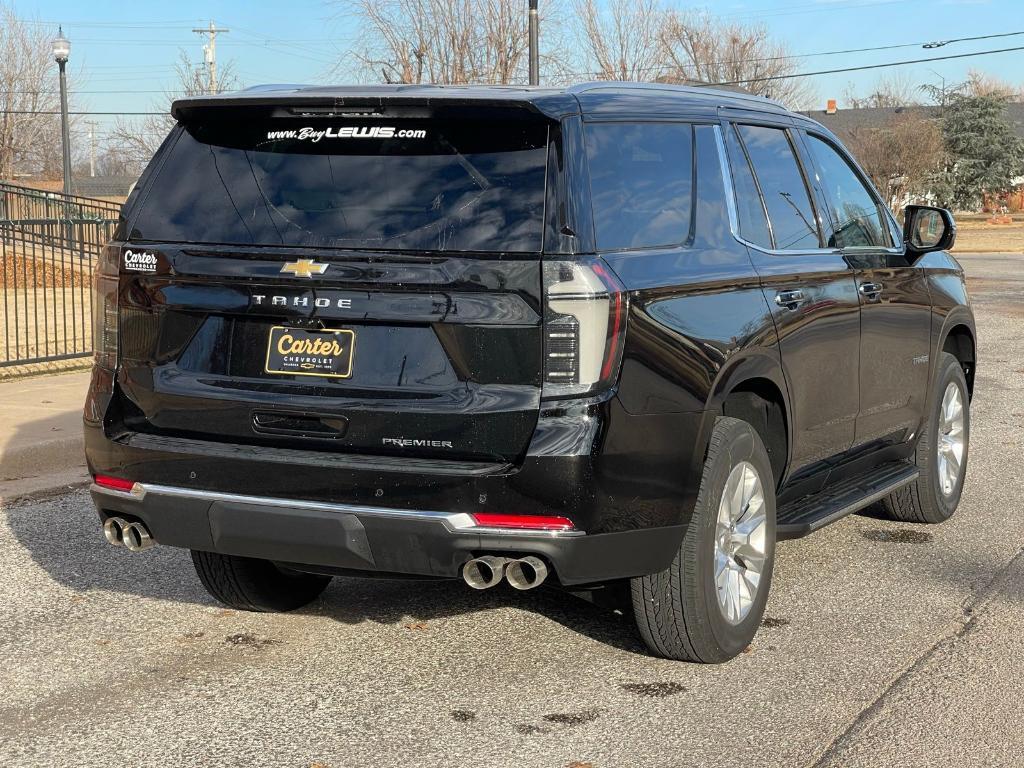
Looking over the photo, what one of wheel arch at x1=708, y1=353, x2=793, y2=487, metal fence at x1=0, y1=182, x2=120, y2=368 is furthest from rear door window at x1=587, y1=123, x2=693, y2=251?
metal fence at x1=0, y1=182, x2=120, y2=368

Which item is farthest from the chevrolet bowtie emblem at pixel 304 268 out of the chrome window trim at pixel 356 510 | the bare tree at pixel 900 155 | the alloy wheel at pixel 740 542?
the bare tree at pixel 900 155

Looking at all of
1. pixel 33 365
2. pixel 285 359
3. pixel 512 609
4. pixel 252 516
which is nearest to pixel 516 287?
pixel 285 359

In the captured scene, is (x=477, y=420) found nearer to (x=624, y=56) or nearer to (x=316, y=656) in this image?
(x=316, y=656)

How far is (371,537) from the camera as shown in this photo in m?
4.17

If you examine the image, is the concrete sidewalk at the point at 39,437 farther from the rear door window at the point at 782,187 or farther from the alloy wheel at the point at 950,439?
the alloy wheel at the point at 950,439

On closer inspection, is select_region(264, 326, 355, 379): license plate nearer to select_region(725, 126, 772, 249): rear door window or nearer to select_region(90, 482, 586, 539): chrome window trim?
select_region(90, 482, 586, 539): chrome window trim

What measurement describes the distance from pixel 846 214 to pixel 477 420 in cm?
279

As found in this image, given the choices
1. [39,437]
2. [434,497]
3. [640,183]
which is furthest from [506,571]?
[39,437]

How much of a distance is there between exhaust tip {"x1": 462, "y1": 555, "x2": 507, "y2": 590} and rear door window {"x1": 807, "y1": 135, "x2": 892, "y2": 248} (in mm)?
2499

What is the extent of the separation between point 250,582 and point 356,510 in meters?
1.33

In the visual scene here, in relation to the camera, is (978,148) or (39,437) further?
(978,148)

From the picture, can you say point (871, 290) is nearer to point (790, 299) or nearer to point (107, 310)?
point (790, 299)

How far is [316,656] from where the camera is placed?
16.3 ft

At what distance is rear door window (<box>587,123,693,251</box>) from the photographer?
4.34m
